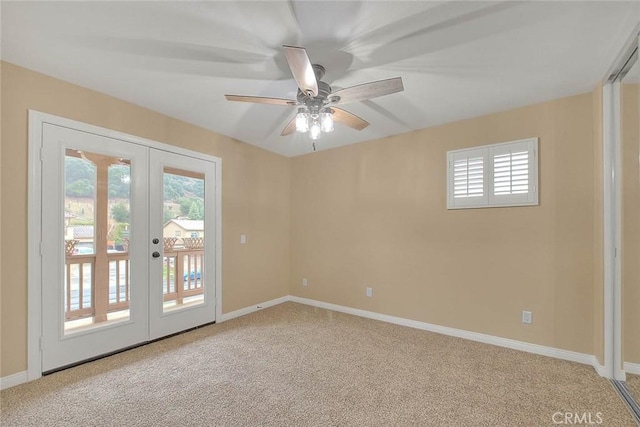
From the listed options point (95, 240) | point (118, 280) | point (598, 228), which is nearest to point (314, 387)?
point (118, 280)

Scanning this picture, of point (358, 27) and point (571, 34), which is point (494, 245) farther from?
point (358, 27)

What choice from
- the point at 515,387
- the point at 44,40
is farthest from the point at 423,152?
the point at 44,40

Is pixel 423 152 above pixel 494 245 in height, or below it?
above

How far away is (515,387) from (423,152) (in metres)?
2.49

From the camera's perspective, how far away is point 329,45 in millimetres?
1926

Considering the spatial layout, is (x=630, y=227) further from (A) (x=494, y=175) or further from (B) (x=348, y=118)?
(B) (x=348, y=118)

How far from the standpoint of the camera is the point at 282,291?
474cm

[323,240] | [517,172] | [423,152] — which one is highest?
[423,152]

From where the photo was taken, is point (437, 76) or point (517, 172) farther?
point (517, 172)

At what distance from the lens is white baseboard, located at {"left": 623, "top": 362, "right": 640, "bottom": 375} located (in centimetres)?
237

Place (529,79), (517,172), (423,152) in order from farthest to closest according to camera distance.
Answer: (423,152), (517,172), (529,79)

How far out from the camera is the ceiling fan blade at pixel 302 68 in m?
1.52

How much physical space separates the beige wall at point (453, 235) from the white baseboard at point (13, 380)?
316cm

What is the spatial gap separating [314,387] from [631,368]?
8.59 feet
